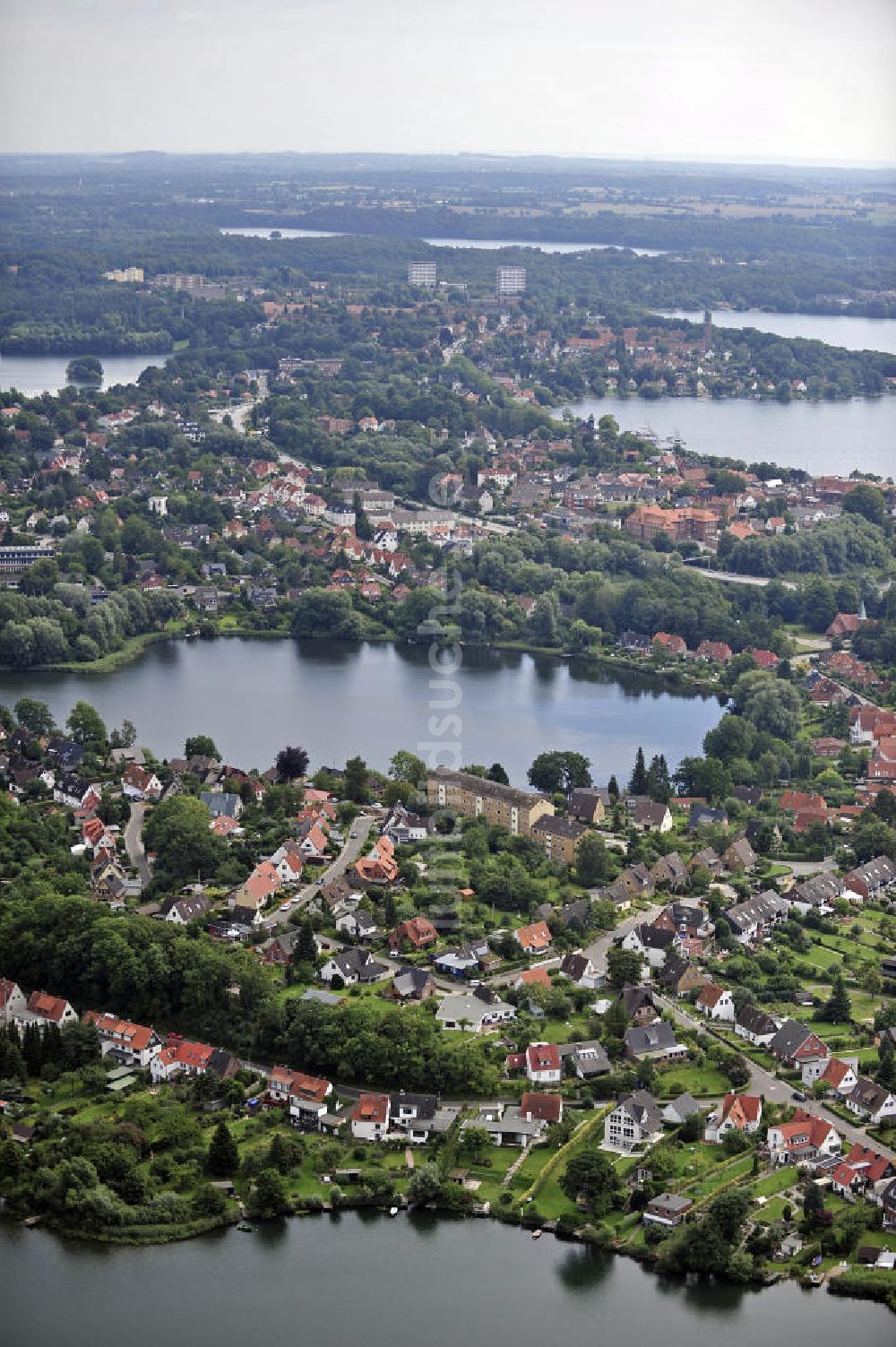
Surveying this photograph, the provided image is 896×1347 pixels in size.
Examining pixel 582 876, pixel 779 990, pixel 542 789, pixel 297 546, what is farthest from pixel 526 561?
pixel 779 990

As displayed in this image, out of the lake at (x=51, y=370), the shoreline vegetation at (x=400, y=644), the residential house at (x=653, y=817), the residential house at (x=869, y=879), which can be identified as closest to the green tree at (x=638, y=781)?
the residential house at (x=653, y=817)

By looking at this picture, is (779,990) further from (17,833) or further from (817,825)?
(17,833)

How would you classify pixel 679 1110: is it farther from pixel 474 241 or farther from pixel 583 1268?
pixel 474 241

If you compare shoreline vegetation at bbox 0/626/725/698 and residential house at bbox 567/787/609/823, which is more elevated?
shoreline vegetation at bbox 0/626/725/698

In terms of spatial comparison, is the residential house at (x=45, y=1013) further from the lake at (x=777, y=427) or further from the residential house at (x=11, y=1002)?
the lake at (x=777, y=427)

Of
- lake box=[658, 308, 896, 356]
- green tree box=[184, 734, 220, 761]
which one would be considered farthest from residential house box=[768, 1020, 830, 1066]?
lake box=[658, 308, 896, 356]

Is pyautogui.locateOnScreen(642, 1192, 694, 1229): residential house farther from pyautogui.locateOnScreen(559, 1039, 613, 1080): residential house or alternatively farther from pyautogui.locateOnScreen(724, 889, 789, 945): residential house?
pyautogui.locateOnScreen(724, 889, 789, 945): residential house

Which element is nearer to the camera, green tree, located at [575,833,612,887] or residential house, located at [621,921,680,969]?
residential house, located at [621,921,680,969]

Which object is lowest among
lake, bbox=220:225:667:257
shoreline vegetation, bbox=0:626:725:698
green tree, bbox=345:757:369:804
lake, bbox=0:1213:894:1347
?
lake, bbox=0:1213:894:1347
